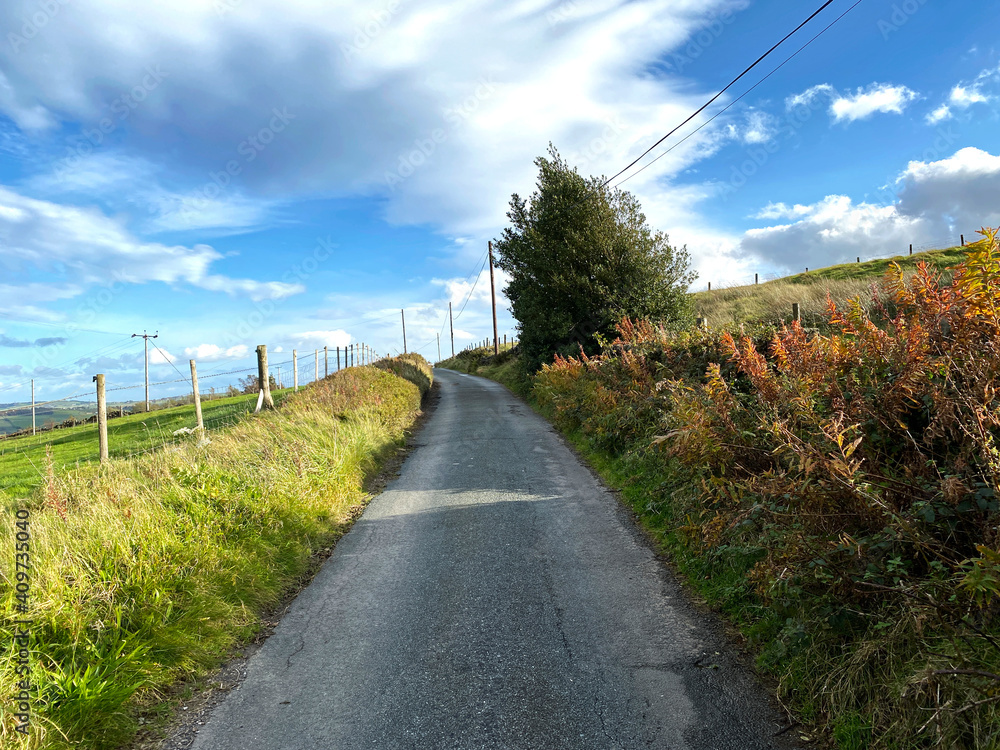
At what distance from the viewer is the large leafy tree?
60.8 ft

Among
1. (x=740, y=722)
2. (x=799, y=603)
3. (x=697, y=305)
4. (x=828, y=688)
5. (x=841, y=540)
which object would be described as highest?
(x=697, y=305)

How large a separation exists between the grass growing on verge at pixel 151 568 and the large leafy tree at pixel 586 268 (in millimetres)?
12610

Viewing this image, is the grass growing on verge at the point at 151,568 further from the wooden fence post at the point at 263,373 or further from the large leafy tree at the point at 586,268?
the large leafy tree at the point at 586,268

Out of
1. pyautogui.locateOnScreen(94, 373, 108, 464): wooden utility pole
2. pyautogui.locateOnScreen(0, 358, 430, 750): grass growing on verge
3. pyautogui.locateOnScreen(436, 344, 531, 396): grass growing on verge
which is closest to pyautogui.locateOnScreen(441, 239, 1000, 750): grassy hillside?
pyautogui.locateOnScreen(0, 358, 430, 750): grass growing on verge

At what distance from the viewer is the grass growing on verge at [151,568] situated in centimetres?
311

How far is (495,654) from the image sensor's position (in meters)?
3.71

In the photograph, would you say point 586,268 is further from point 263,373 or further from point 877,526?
point 877,526

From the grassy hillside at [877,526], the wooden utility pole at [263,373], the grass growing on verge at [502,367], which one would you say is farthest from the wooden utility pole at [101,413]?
the grass growing on verge at [502,367]

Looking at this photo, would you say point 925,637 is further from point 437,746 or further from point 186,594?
point 186,594

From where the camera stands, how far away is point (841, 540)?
3014 millimetres

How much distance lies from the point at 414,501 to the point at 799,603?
535cm

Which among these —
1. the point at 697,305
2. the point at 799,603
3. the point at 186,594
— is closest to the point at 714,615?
the point at 799,603

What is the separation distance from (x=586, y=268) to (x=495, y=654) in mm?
16661

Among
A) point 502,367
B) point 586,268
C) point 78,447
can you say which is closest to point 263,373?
point 78,447
